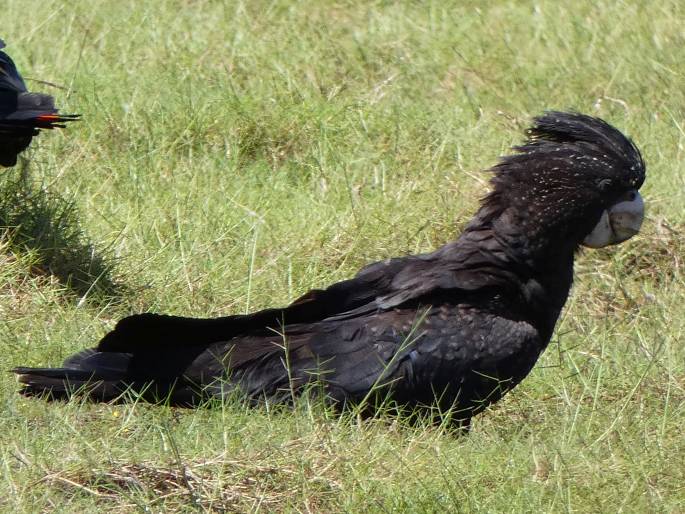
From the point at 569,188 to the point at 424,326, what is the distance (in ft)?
2.64

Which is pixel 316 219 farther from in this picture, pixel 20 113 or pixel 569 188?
pixel 569 188

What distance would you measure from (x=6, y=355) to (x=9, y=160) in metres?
1.10

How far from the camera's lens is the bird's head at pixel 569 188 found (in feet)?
15.2

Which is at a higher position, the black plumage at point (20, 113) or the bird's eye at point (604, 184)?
the black plumage at point (20, 113)

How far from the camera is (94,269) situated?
5.31 meters

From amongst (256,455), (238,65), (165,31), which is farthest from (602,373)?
(165,31)

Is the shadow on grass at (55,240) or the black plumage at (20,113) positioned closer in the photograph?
the black plumage at (20,113)

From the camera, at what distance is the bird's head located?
15.2ft

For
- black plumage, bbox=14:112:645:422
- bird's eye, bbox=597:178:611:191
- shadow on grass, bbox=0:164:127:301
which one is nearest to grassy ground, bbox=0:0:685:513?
shadow on grass, bbox=0:164:127:301

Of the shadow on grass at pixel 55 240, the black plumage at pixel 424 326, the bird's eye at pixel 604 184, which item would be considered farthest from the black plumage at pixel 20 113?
the bird's eye at pixel 604 184

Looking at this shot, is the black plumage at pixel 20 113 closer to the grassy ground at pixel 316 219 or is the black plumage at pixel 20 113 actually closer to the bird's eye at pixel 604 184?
the grassy ground at pixel 316 219

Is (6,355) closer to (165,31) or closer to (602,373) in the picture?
(602,373)

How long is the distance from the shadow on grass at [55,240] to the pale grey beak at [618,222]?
6.48 feet

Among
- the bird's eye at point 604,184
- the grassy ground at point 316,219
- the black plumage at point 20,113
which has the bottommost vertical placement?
the grassy ground at point 316,219
